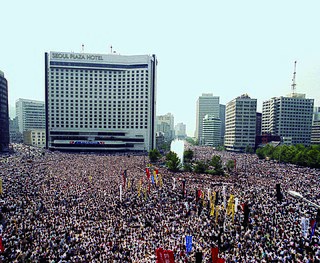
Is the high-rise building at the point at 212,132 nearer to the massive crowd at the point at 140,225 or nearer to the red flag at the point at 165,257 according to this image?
the massive crowd at the point at 140,225

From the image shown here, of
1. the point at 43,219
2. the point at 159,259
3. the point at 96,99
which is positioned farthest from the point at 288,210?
the point at 96,99

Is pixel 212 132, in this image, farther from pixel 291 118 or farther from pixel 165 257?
pixel 165 257

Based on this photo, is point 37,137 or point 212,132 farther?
point 212,132

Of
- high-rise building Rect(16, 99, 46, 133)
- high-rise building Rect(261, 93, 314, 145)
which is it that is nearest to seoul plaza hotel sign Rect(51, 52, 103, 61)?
high-rise building Rect(261, 93, 314, 145)

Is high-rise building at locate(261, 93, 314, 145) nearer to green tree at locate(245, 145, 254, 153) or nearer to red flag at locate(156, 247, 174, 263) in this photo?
green tree at locate(245, 145, 254, 153)

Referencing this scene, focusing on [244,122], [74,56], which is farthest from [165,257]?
[244,122]

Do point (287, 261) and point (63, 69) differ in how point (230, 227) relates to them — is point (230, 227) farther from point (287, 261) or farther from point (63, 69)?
point (63, 69)
